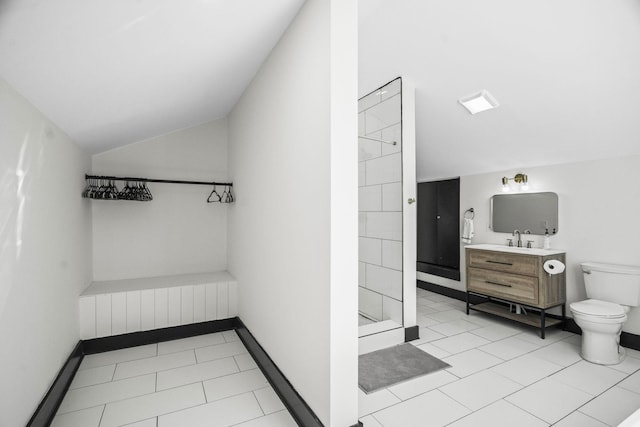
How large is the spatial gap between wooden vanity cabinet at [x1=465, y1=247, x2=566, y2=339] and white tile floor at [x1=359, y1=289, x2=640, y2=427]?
1.00ft

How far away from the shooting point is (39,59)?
1.36 meters

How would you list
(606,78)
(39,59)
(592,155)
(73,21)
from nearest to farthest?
(73,21) → (39,59) → (606,78) → (592,155)

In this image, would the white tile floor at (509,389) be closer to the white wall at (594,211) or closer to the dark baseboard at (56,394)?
the white wall at (594,211)

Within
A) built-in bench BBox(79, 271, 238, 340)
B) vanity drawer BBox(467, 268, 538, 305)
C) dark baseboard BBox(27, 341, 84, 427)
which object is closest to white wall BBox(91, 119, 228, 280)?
Answer: built-in bench BBox(79, 271, 238, 340)

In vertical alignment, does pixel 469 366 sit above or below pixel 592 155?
below

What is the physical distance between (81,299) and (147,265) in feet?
2.65

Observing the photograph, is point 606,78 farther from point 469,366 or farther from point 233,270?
point 233,270

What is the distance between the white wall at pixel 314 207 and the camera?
1.56m

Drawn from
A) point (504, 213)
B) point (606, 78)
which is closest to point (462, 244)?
point (504, 213)

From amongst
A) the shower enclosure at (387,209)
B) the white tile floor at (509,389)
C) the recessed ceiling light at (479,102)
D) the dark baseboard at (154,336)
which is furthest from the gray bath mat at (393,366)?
the recessed ceiling light at (479,102)

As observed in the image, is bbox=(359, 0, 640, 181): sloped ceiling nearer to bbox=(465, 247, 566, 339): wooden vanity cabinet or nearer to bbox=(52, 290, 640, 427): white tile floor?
bbox=(465, 247, 566, 339): wooden vanity cabinet

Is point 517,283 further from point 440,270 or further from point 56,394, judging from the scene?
point 56,394

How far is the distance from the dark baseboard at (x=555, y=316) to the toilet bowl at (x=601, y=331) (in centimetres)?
27

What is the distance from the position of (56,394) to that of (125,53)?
209 centimetres
